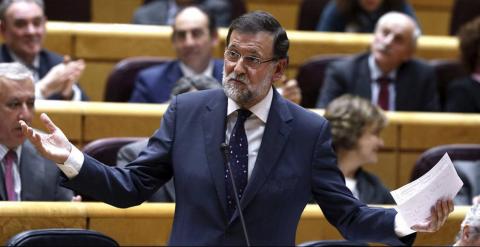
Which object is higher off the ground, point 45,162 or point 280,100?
point 280,100

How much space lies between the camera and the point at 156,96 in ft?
8.62

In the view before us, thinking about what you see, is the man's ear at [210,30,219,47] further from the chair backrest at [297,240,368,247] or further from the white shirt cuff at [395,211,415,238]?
the white shirt cuff at [395,211,415,238]

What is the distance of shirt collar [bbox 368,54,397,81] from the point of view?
277cm

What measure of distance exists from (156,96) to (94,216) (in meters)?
0.81

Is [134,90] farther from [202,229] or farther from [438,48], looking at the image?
[202,229]

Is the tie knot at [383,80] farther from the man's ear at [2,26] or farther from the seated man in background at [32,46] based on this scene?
the man's ear at [2,26]

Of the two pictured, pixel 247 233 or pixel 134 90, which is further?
pixel 134 90

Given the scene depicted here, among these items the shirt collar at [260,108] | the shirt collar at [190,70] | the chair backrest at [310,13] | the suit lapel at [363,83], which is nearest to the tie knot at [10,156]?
the shirt collar at [260,108]

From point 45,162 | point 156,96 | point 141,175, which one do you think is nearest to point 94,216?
point 45,162

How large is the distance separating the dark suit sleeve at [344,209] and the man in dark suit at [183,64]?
1.11 meters

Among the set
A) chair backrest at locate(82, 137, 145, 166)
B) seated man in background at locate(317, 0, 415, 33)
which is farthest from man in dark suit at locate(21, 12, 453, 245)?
seated man in background at locate(317, 0, 415, 33)

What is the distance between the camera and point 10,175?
1.95 meters

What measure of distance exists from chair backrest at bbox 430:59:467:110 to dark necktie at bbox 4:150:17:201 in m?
1.37

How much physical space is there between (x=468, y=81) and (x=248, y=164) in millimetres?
1397
